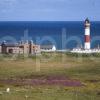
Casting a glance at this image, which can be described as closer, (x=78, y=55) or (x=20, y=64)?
(x=20, y=64)

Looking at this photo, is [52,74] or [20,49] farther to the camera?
[20,49]

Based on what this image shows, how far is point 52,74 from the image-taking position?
193 feet

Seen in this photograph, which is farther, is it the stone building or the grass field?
the stone building

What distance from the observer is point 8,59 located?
76.5 m

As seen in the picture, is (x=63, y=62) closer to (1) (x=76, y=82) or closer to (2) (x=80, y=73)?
(2) (x=80, y=73)

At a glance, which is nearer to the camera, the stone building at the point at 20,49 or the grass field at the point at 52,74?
the grass field at the point at 52,74

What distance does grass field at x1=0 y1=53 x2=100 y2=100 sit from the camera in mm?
36753

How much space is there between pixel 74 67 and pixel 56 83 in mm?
20049

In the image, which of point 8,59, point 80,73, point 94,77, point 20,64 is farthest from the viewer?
point 8,59

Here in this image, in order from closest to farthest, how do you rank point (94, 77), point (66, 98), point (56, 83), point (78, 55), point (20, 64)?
point (66, 98)
point (56, 83)
point (94, 77)
point (20, 64)
point (78, 55)

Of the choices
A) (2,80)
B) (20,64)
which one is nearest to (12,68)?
(20,64)

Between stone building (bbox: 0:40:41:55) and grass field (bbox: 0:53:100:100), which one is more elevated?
stone building (bbox: 0:40:41:55)

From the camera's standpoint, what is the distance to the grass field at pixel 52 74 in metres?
36.8

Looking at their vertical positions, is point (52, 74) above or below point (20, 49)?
below
